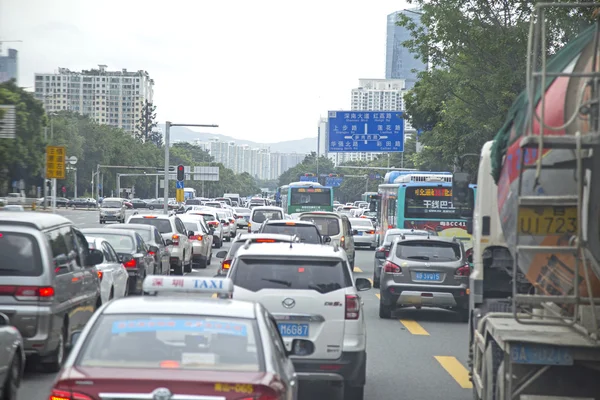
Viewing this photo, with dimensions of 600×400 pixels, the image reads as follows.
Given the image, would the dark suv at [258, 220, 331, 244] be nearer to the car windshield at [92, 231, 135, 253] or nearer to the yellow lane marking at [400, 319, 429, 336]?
the car windshield at [92, 231, 135, 253]

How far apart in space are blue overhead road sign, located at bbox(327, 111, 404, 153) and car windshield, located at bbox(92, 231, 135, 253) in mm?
37421

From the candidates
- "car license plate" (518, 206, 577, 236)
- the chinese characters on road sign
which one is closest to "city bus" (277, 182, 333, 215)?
the chinese characters on road sign

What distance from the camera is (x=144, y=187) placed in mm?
163875

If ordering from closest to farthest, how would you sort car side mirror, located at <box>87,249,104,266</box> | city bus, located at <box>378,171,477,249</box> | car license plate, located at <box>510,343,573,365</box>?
1. car license plate, located at <box>510,343,573,365</box>
2. car side mirror, located at <box>87,249,104,266</box>
3. city bus, located at <box>378,171,477,249</box>

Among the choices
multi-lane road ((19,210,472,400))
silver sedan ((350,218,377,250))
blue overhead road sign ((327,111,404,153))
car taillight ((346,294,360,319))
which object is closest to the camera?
car taillight ((346,294,360,319))

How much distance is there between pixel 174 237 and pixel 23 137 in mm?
34596

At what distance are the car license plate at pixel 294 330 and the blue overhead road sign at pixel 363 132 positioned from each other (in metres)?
48.0

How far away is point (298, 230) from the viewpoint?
73.0 ft

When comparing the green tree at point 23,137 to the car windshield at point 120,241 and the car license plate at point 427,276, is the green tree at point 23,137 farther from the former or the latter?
the car license plate at point 427,276

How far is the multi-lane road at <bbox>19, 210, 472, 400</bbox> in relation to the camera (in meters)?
11.0

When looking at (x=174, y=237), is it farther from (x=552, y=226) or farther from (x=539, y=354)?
(x=552, y=226)

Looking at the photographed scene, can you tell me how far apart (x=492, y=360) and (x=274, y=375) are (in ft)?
11.3

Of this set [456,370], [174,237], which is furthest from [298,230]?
[456,370]

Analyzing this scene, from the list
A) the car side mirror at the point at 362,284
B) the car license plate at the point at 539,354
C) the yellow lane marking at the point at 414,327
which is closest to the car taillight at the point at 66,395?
the car license plate at the point at 539,354
